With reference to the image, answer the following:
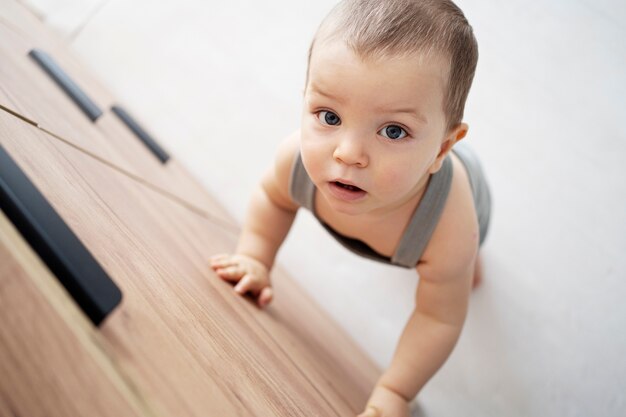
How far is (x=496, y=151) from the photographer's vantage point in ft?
2.96

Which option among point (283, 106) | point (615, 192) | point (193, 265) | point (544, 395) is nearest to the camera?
point (193, 265)

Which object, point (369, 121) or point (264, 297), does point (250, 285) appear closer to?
point (264, 297)

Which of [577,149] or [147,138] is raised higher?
[577,149]

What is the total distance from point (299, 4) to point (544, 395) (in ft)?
2.68

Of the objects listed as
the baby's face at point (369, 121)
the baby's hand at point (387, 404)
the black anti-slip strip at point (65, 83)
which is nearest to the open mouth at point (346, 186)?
the baby's face at point (369, 121)

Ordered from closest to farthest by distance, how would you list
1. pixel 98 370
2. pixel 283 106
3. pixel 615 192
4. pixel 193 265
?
pixel 98 370, pixel 193 265, pixel 615 192, pixel 283 106

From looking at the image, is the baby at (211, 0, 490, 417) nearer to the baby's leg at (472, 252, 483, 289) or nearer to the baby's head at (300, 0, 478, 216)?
the baby's head at (300, 0, 478, 216)

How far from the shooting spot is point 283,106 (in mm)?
974

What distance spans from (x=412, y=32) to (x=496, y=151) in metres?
0.55

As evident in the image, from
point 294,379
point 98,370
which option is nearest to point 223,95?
point 294,379

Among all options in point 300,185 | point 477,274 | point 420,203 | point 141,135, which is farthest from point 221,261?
point 477,274

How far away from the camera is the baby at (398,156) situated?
0.41m

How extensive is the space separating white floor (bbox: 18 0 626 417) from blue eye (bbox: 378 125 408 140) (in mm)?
459

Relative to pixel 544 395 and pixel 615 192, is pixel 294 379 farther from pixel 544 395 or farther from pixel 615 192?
pixel 615 192
